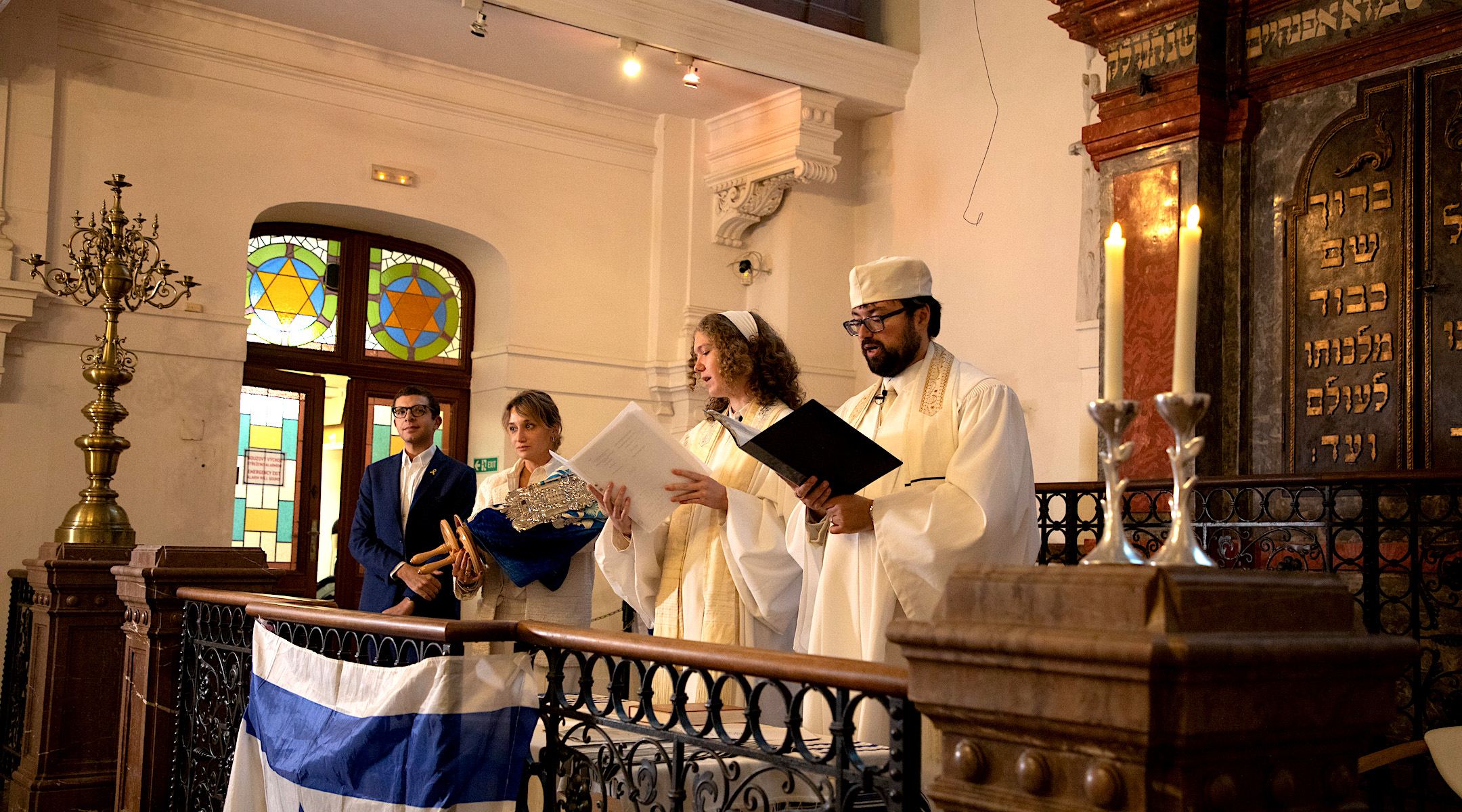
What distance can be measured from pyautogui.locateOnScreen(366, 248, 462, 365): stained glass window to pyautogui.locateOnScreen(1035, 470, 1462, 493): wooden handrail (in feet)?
16.8

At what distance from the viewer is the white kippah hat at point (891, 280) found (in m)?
3.23

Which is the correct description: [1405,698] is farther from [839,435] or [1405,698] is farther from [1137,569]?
[1137,569]

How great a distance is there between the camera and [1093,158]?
22.3 ft

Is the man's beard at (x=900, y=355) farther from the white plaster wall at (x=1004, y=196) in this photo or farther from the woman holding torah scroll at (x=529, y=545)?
the white plaster wall at (x=1004, y=196)

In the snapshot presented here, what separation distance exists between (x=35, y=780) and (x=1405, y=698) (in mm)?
5282

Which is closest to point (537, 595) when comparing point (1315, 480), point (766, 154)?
point (1315, 480)

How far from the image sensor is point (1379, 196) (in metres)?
5.89

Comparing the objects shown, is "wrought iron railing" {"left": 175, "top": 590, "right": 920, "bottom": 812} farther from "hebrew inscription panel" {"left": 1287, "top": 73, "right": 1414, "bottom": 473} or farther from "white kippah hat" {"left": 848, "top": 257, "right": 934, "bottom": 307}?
"hebrew inscription panel" {"left": 1287, "top": 73, "right": 1414, "bottom": 473}

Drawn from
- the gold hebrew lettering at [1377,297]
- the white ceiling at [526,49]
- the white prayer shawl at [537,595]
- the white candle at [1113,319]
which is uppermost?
the white ceiling at [526,49]

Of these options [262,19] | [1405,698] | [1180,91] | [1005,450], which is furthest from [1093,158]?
[262,19]

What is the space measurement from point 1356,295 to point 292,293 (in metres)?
6.35

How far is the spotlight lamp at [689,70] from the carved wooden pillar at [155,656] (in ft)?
16.1

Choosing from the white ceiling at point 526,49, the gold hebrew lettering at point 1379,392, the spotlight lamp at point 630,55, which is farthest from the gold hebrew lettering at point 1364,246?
the spotlight lamp at point 630,55

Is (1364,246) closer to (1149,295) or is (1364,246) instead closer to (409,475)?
(1149,295)
